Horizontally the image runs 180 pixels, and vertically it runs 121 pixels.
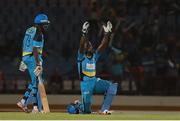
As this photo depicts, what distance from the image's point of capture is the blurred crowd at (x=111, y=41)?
18.0 m

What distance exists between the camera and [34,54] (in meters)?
12.2

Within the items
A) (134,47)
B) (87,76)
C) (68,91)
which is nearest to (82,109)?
(87,76)

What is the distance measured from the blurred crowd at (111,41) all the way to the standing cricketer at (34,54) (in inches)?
218

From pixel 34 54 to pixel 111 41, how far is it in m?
7.13

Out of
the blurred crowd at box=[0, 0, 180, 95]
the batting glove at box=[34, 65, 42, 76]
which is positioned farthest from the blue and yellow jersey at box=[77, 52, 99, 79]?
the blurred crowd at box=[0, 0, 180, 95]

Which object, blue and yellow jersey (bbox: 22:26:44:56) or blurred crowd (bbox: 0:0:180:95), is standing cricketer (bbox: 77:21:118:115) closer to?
blue and yellow jersey (bbox: 22:26:44:56)

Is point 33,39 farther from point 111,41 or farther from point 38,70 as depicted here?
point 111,41

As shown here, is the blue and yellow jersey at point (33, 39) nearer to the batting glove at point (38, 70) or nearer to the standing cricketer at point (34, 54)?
the standing cricketer at point (34, 54)

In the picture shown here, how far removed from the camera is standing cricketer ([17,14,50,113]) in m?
12.2

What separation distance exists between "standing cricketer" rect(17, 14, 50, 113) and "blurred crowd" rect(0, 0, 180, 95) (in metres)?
5.54

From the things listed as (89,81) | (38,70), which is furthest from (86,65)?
(38,70)

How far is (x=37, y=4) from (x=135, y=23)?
10.8ft

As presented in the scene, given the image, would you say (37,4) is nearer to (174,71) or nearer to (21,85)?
(21,85)

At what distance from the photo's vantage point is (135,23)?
1973 cm
